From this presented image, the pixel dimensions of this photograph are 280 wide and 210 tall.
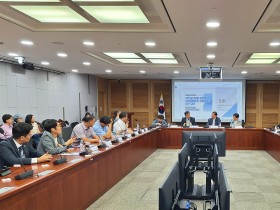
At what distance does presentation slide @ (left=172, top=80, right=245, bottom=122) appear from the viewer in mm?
13789

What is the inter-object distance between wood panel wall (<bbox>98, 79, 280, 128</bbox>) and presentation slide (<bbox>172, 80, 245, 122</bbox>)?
2.85 ft

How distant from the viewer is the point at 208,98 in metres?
14.0

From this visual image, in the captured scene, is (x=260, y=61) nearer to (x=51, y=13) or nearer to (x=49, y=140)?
(x=51, y=13)

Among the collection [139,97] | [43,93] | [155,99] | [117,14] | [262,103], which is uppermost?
[117,14]

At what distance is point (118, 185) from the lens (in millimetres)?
5168

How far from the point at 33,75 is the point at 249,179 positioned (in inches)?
268

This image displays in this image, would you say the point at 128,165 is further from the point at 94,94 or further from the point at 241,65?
the point at 94,94

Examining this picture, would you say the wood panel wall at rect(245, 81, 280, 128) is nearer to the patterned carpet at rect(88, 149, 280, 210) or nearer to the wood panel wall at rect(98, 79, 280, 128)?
the wood panel wall at rect(98, 79, 280, 128)

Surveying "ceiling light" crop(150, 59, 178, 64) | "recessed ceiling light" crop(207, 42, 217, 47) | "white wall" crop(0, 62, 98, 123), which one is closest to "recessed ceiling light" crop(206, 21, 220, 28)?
"recessed ceiling light" crop(207, 42, 217, 47)

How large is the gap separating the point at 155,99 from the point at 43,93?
6.88m

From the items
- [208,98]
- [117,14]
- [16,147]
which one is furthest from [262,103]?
[16,147]

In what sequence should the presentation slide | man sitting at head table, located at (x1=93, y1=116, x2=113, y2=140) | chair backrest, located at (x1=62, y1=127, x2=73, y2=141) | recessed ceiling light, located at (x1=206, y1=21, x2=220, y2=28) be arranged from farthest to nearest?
1. the presentation slide
2. chair backrest, located at (x1=62, y1=127, x2=73, y2=141)
3. man sitting at head table, located at (x1=93, y1=116, x2=113, y2=140)
4. recessed ceiling light, located at (x1=206, y1=21, x2=220, y2=28)

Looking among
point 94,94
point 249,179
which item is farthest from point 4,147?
point 94,94

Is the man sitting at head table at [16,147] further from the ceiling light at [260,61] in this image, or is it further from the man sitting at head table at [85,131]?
the ceiling light at [260,61]
